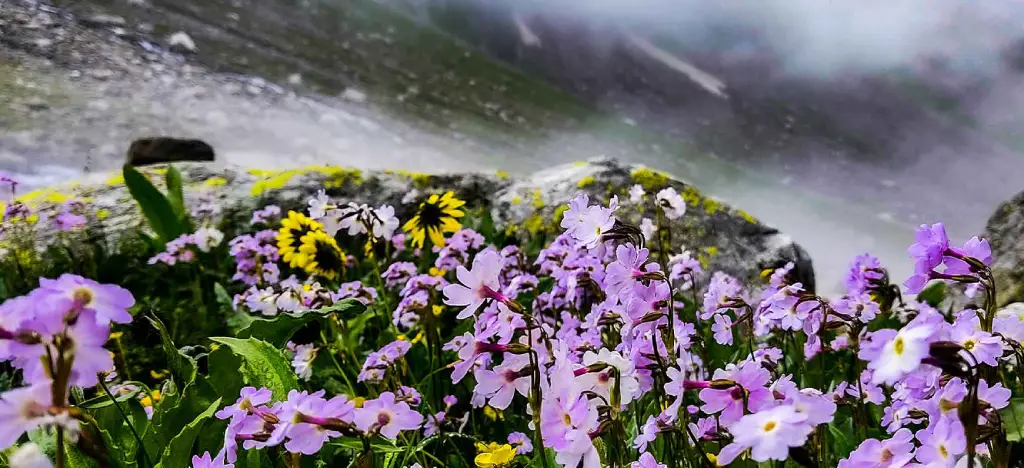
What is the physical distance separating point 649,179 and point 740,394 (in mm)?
3816

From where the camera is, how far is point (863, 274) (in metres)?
1.71

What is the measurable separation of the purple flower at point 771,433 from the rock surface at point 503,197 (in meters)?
3.18

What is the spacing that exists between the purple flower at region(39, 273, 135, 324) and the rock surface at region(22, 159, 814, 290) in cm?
323

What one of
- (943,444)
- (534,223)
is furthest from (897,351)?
(534,223)

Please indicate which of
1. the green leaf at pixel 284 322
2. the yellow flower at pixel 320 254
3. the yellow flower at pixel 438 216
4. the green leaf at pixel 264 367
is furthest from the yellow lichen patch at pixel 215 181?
the green leaf at pixel 264 367

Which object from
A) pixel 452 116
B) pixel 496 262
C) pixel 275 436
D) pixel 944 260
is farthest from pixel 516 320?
pixel 452 116

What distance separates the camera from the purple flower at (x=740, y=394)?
76 centimetres

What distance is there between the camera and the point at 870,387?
4.74 ft

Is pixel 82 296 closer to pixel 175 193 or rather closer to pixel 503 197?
pixel 503 197

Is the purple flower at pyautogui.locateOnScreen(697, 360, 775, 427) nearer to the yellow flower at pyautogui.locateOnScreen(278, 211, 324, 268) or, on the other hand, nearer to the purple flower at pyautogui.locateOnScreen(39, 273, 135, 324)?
the purple flower at pyautogui.locateOnScreen(39, 273, 135, 324)

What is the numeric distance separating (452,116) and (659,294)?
19.5 m

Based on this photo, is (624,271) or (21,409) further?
(624,271)

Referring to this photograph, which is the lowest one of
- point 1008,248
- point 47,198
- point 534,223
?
point 47,198

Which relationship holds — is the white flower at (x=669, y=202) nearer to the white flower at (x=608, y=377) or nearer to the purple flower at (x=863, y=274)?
the purple flower at (x=863, y=274)
